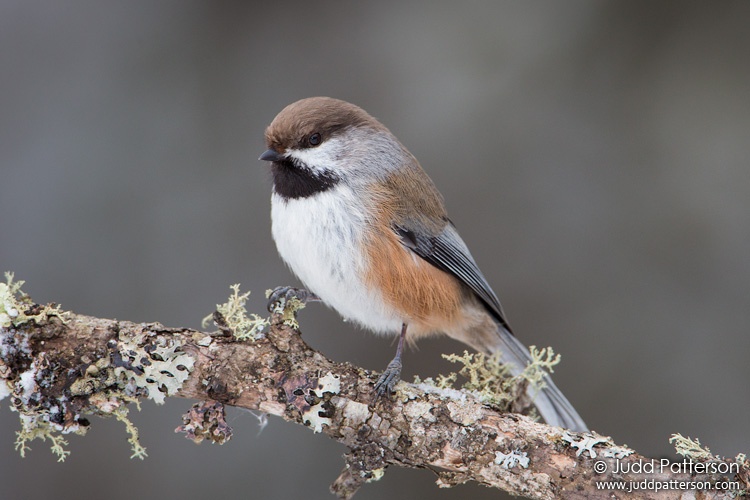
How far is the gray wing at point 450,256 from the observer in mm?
2834

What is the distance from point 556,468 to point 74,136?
10.9 ft

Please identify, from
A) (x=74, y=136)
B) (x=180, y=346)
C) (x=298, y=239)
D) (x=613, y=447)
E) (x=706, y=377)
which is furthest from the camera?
(x=74, y=136)

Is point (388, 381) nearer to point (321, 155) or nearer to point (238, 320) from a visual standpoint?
point (238, 320)

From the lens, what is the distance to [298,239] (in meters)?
2.68

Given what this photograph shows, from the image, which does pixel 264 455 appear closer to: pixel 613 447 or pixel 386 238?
pixel 386 238

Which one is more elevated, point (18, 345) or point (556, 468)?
point (556, 468)

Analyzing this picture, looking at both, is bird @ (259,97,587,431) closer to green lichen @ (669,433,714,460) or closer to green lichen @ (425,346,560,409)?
green lichen @ (425,346,560,409)

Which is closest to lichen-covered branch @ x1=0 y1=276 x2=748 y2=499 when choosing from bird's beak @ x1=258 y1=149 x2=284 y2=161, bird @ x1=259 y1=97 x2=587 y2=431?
bird @ x1=259 y1=97 x2=587 y2=431

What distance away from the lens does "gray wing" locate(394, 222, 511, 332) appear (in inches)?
112

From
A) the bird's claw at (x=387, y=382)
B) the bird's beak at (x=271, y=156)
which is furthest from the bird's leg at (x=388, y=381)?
the bird's beak at (x=271, y=156)

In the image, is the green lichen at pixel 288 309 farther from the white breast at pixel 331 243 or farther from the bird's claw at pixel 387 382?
the bird's claw at pixel 387 382

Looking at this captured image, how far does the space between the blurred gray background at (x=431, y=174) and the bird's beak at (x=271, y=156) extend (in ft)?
4.02

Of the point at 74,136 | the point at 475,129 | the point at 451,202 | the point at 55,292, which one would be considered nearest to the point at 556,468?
the point at 451,202

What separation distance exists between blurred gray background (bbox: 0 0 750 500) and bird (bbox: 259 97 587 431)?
825 millimetres
